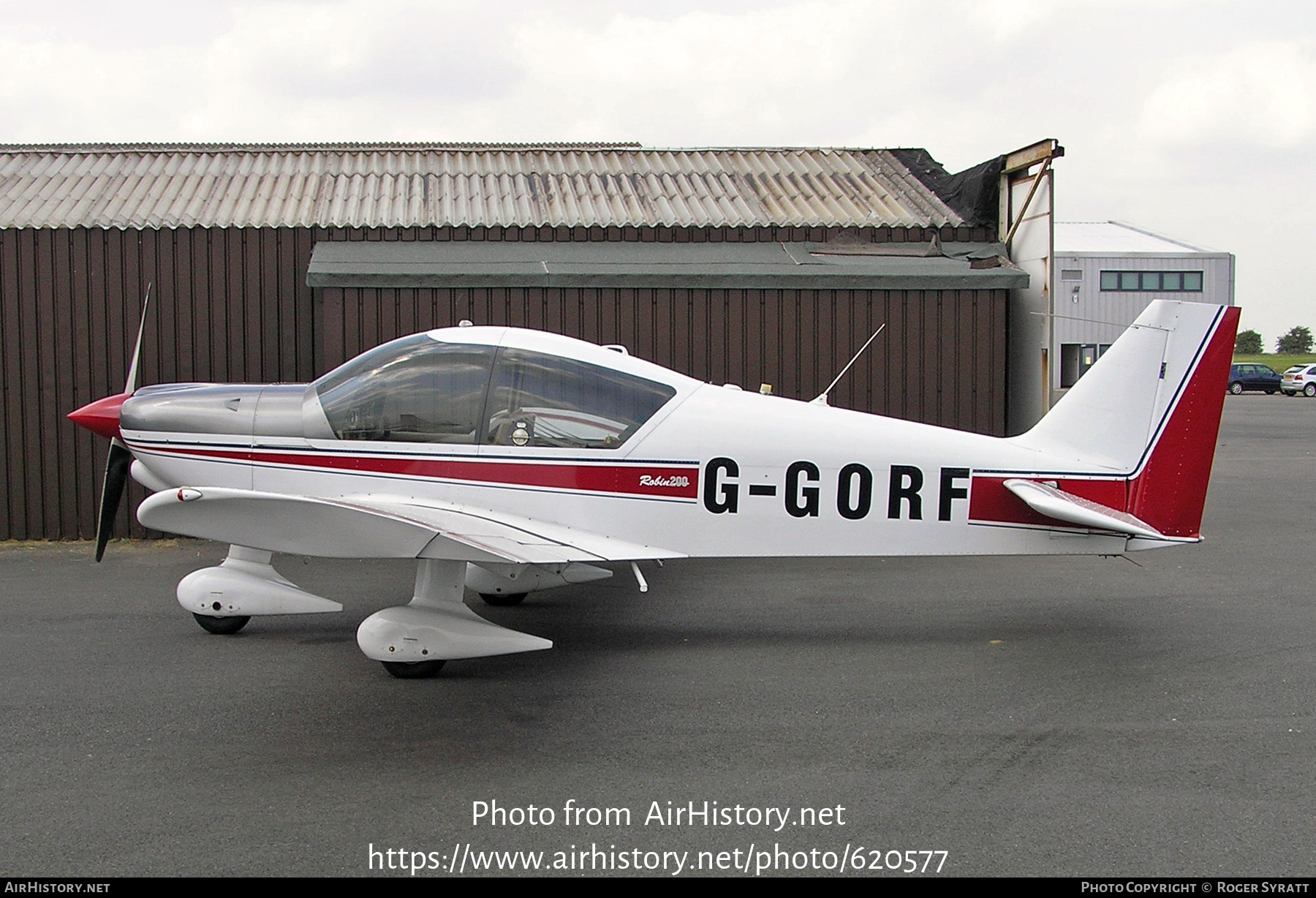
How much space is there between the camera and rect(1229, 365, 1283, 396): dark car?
44.3 meters

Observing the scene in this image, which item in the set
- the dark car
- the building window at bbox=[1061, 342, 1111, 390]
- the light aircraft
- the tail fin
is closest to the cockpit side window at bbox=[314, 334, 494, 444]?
the light aircraft

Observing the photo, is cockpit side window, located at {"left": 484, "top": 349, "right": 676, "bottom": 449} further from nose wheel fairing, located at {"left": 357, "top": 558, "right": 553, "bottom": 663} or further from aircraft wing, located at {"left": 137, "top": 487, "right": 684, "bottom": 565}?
nose wheel fairing, located at {"left": 357, "top": 558, "right": 553, "bottom": 663}

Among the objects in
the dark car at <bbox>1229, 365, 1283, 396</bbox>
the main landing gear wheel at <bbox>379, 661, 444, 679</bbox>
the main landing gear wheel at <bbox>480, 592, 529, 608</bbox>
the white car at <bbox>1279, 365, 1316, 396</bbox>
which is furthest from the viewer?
the dark car at <bbox>1229, 365, 1283, 396</bbox>

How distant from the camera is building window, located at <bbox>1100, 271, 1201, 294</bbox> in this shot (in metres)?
46.3

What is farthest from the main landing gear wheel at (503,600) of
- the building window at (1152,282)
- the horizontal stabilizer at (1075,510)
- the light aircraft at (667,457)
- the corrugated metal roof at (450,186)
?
the building window at (1152,282)

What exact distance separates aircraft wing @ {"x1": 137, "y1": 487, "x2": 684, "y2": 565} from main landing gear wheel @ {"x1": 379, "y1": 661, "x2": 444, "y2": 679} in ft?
2.52

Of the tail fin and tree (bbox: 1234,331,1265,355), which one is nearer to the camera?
the tail fin

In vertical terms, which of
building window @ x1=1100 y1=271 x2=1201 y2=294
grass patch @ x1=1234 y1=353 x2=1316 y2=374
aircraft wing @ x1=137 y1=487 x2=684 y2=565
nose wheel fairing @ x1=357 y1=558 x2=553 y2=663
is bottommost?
nose wheel fairing @ x1=357 y1=558 x2=553 y2=663

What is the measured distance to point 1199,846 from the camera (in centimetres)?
409

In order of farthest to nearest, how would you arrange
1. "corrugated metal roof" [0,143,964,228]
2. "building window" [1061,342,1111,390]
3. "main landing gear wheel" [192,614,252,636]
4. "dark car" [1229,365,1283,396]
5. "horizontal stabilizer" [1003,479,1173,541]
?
"dark car" [1229,365,1283,396], "building window" [1061,342,1111,390], "corrugated metal roof" [0,143,964,228], "main landing gear wheel" [192,614,252,636], "horizontal stabilizer" [1003,479,1173,541]

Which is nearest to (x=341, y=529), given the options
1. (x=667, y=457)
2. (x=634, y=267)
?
(x=667, y=457)

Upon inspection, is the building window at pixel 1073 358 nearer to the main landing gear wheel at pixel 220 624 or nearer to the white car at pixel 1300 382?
the white car at pixel 1300 382

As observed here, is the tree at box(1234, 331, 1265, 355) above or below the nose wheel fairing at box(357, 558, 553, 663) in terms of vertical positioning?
above

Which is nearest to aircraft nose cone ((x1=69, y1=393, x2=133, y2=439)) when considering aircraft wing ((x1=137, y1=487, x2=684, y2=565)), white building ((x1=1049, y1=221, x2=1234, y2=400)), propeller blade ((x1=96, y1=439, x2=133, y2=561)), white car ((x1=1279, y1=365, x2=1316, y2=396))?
propeller blade ((x1=96, y1=439, x2=133, y2=561))
